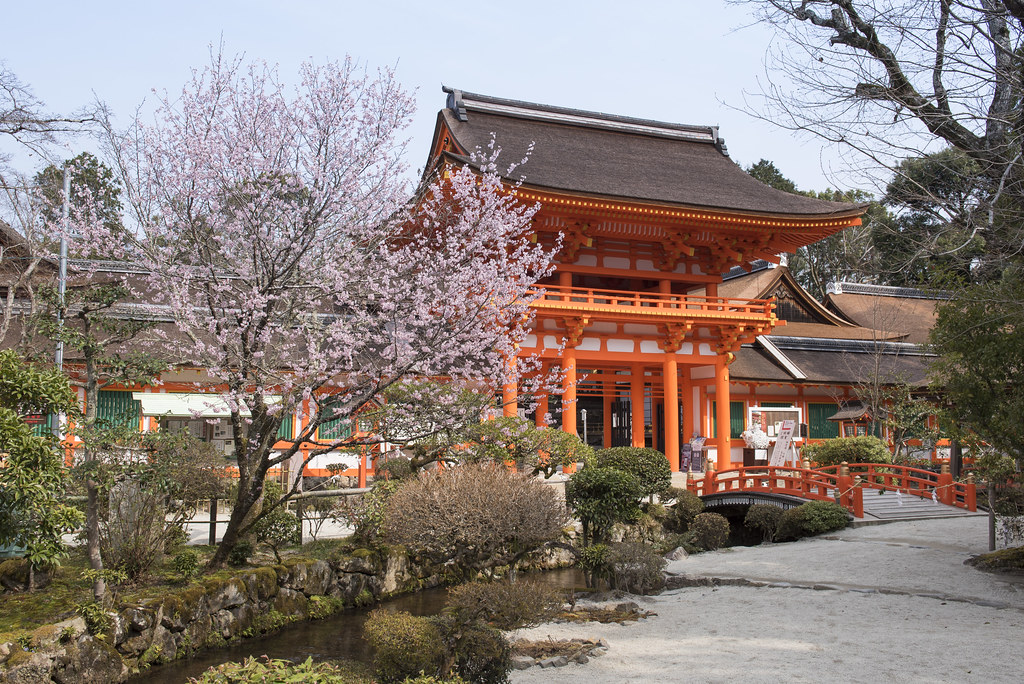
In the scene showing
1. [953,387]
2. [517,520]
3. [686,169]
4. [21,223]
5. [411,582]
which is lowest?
[411,582]

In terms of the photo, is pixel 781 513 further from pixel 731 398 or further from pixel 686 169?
pixel 686 169

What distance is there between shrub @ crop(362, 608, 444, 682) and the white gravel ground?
3.22ft

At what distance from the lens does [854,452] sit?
19.9 meters

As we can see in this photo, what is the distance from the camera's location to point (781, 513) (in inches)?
643

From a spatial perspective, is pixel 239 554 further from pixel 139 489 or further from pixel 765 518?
pixel 765 518

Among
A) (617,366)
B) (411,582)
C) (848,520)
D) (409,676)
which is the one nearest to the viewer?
(409,676)

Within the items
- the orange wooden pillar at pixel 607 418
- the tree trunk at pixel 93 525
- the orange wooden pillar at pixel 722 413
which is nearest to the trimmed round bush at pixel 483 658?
the tree trunk at pixel 93 525

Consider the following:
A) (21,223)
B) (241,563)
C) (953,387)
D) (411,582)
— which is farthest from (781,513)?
(21,223)

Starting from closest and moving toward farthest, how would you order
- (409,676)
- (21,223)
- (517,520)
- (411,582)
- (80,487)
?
(409,676), (517,520), (80,487), (21,223), (411,582)

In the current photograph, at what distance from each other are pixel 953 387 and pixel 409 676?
7759 millimetres

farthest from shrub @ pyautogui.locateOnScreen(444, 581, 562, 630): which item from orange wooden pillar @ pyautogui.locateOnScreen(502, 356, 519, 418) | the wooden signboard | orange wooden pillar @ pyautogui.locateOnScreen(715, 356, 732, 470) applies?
orange wooden pillar @ pyautogui.locateOnScreen(715, 356, 732, 470)

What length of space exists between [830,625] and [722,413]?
12109 millimetres

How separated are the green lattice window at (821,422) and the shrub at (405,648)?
2086 cm

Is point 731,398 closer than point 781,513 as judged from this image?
No
